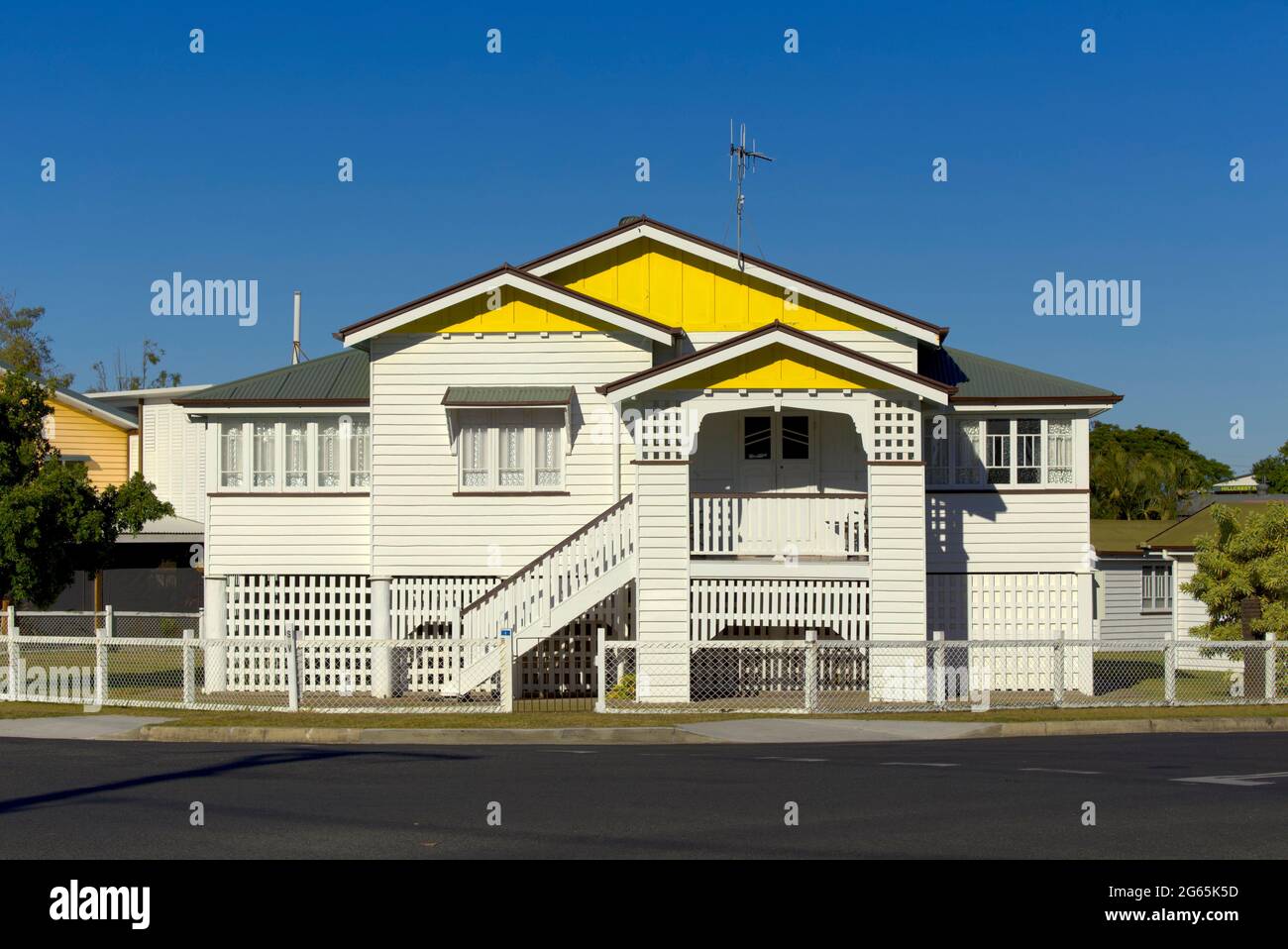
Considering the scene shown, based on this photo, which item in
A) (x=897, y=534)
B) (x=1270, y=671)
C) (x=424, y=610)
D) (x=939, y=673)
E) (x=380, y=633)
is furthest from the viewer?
(x=424, y=610)

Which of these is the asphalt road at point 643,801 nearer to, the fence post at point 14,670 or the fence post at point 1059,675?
the fence post at point 1059,675

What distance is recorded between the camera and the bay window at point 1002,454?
25234 millimetres

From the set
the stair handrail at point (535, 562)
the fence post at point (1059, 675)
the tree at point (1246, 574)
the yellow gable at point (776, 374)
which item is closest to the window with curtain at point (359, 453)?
the stair handrail at point (535, 562)

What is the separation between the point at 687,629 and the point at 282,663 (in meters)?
7.07

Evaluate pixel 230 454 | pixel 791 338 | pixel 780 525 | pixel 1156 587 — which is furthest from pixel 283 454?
pixel 1156 587

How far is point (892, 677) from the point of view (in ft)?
73.0

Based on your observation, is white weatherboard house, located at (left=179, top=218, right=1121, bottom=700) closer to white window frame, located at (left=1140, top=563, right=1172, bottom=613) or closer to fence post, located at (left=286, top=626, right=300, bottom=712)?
fence post, located at (left=286, top=626, right=300, bottom=712)

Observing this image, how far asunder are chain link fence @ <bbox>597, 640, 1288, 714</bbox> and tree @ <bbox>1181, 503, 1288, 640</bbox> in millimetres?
751

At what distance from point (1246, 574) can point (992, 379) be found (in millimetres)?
5196

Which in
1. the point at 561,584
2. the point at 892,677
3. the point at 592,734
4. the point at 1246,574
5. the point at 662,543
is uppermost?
the point at 662,543

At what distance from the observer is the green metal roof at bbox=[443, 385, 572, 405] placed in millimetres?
24156

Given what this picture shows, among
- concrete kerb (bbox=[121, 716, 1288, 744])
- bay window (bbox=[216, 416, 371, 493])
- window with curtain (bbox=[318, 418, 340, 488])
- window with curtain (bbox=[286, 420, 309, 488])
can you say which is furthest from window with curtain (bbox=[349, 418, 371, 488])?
concrete kerb (bbox=[121, 716, 1288, 744])

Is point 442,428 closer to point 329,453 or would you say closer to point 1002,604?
point 329,453
